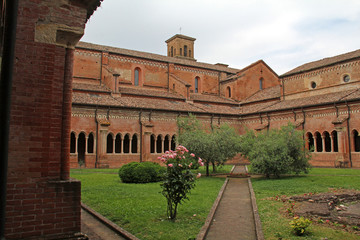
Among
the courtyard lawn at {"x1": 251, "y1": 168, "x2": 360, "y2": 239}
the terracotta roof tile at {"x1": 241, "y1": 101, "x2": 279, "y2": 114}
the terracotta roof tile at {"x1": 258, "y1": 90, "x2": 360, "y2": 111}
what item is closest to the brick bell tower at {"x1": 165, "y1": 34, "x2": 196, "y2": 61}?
the terracotta roof tile at {"x1": 241, "y1": 101, "x2": 279, "y2": 114}

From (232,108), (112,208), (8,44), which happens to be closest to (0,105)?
(8,44)

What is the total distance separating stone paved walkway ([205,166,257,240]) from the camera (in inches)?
271

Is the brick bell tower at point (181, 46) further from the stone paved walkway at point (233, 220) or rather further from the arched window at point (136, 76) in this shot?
the stone paved walkway at point (233, 220)

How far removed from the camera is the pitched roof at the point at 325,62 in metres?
28.0

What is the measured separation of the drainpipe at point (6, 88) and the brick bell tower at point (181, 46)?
45.9 metres

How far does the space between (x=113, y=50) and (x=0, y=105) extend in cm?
3005

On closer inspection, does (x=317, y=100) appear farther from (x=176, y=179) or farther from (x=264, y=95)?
(x=176, y=179)

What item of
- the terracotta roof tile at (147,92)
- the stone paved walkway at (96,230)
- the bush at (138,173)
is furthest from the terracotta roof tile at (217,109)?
the stone paved walkway at (96,230)

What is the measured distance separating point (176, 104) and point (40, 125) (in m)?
27.2

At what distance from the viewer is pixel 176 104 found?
1259 inches

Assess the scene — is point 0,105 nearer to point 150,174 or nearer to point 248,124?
point 150,174

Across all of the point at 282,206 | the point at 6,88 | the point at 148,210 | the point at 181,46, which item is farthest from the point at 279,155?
the point at 181,46

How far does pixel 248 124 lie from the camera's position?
34.3 meters

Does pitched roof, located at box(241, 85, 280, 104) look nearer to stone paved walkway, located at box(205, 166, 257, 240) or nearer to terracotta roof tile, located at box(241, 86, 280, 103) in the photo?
terracotta roof tile, located at box(241, 86, 280, 103)
